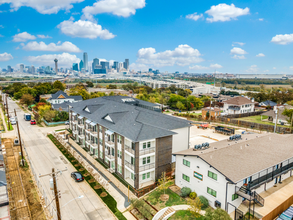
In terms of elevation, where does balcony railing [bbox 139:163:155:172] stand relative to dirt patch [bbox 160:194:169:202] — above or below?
above

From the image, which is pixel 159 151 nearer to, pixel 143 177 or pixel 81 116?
pixel 143 177

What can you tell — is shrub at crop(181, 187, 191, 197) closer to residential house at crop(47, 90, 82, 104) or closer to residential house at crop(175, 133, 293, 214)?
residential house at crop(175, 133, 293, 214)

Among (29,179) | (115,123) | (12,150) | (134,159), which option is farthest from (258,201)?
(12,150)

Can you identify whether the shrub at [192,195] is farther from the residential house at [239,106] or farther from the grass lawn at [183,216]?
the residential house at [239,106]

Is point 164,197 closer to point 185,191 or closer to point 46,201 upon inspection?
point 185,191

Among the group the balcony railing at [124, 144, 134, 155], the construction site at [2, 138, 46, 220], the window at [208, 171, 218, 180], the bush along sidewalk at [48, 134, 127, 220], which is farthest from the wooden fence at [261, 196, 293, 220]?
the construction site at [2, 138, 46, 220]

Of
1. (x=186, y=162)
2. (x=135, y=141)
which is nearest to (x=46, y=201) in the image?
(x=135, y=141)
